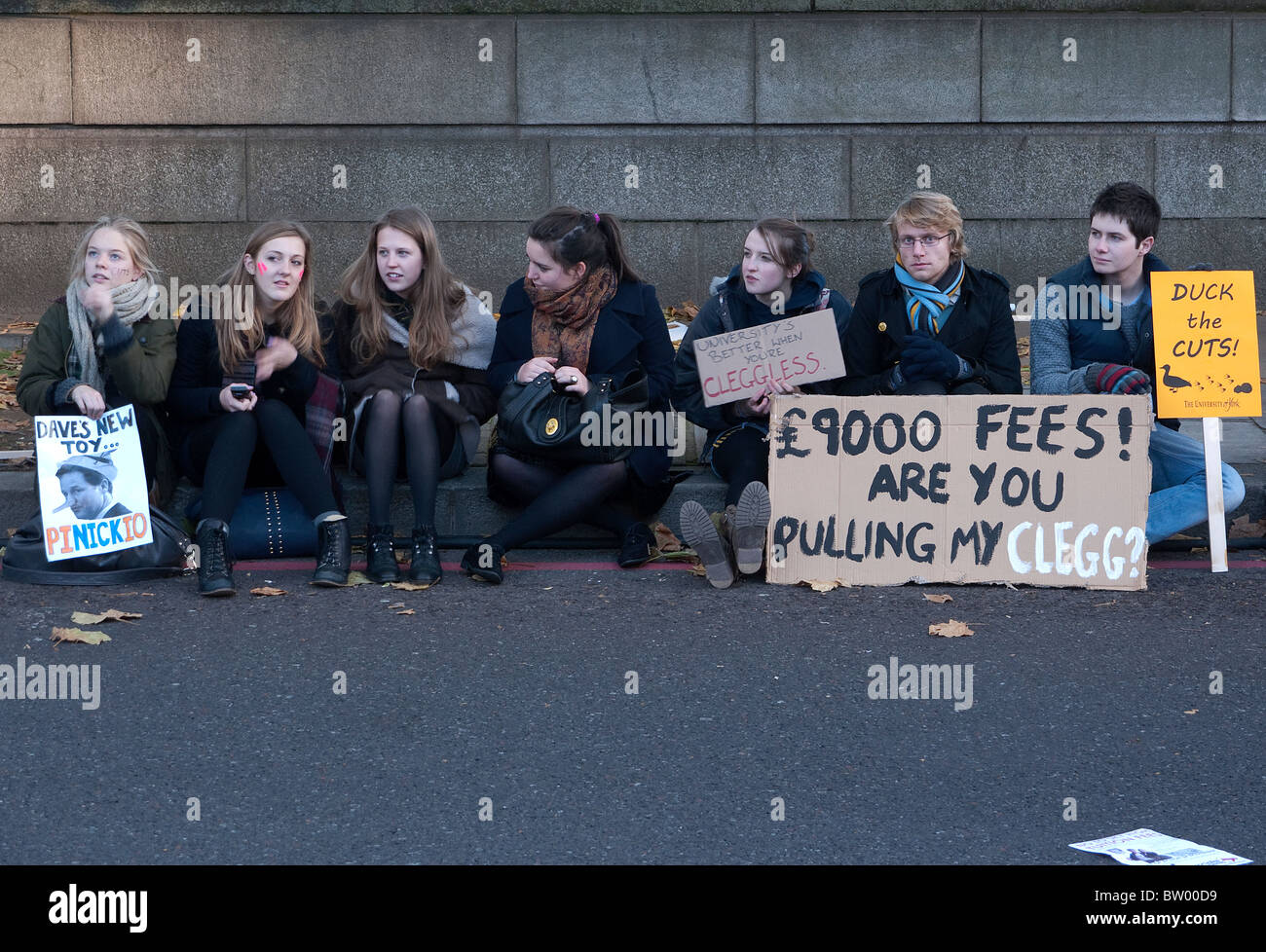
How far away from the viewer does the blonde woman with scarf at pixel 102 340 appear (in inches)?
224

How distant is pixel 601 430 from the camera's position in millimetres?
5887

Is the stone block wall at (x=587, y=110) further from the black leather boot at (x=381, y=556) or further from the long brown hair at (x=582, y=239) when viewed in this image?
the black leather boot at (x=381, y=556)

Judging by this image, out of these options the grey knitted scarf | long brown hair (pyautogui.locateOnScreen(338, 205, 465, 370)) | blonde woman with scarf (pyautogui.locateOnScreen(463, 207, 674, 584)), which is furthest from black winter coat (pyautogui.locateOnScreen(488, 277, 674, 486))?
the grey knitted scarf

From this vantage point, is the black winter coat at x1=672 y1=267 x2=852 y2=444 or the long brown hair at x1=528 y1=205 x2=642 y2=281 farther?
the black winter coat at x1=672 y1=267 x2=852 y2=444

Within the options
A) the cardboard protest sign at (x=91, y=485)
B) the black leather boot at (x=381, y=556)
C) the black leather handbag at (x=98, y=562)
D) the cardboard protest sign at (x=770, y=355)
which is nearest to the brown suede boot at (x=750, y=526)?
the cardboard protest sign at (x=770, y=355)

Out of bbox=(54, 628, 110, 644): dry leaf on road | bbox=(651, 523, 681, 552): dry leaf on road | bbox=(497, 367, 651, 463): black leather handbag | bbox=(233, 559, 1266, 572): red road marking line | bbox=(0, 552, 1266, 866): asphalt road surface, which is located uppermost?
bbox=(497, 367, 651, 463): black leather handbag

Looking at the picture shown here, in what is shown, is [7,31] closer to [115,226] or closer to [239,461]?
[115,226]

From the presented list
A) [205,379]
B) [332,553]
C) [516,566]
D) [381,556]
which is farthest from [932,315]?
[205,379]

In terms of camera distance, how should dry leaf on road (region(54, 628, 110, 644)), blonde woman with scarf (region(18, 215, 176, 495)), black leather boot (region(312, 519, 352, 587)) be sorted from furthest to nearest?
blonde woman with scarf (region(18, 215, 176, 495))
black leather boot (region(312, 519, 352, 587))
dry leaf on road (region(54, 628, 110, 644))

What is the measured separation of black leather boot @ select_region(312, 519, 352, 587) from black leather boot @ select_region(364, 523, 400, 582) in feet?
0.29

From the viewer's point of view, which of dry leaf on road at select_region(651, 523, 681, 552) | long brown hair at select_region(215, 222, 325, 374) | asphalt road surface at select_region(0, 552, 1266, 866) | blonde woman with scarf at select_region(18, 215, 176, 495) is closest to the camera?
asphalt road surface at select_region(0, 552, 1266, 866)

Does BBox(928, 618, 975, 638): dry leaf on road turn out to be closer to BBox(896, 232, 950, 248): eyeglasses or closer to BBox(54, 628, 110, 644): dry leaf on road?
BBox(896, 232, 950, 248): eyeglasses

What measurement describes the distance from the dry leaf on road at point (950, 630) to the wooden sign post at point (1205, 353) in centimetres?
147

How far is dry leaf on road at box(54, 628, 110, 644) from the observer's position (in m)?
4.86
